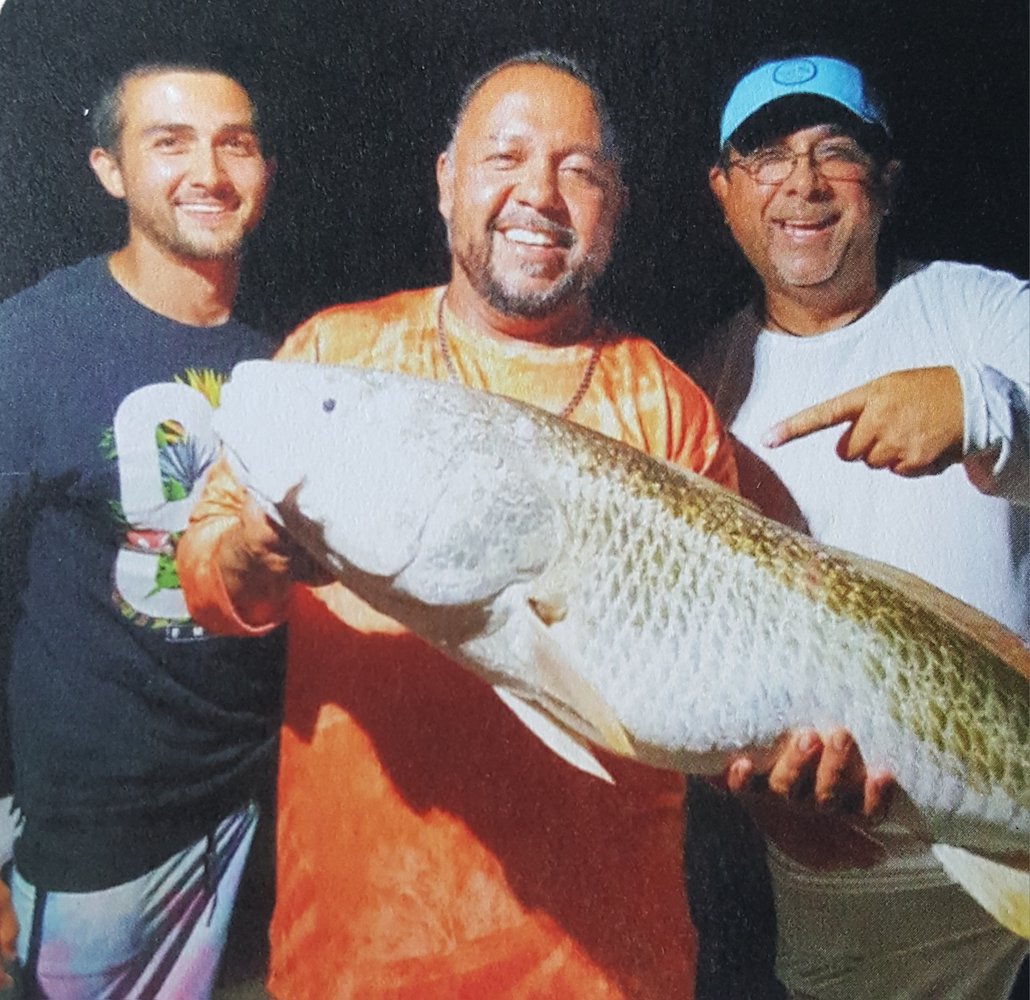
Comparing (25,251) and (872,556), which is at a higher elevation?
(25,251)

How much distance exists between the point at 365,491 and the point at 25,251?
1.63ft

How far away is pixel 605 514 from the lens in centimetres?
111

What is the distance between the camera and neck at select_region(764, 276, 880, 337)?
1.35m

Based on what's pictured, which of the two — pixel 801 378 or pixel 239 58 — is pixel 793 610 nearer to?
pixel 801 378

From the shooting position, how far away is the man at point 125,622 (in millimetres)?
1148

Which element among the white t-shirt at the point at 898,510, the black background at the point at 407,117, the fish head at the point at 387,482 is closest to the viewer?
the fish head at the point at 387,482

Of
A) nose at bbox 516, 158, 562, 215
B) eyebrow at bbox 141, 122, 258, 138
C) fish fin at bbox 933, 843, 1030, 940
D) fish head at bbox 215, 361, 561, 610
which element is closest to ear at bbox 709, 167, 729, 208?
nose at bbox 516, 158, 562, 215

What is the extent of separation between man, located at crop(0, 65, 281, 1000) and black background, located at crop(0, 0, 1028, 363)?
52 mm

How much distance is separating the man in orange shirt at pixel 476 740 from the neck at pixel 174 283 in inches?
3.8

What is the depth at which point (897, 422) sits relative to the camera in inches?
52.1

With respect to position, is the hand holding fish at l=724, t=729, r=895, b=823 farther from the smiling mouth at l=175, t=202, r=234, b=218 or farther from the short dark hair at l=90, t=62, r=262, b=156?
the short dark hair at l=90, t=62, r=262, b=156

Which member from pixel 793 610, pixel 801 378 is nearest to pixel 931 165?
pixel 801 378

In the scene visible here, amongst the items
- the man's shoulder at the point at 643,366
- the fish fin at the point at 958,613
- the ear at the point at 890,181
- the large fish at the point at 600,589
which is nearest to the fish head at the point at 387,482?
the large fish at the point at 600,589

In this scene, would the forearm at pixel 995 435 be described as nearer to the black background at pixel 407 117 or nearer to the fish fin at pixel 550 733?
the black background at pixel 407 117
